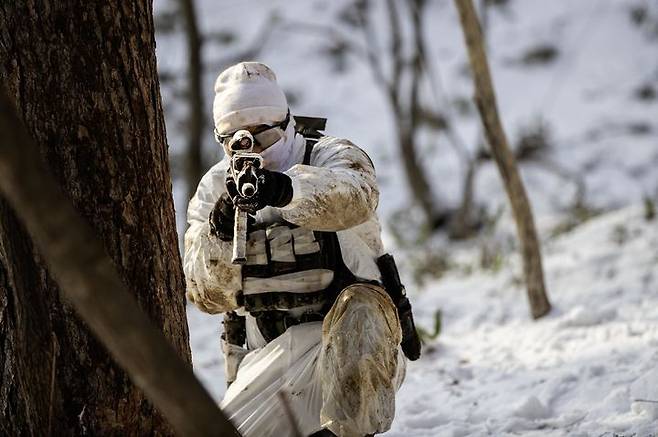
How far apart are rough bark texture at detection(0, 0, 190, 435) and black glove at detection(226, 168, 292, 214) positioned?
0.24m

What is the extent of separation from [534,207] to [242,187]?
33.4 feet

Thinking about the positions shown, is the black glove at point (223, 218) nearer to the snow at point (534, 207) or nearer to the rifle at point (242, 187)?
the rifle at point (242, 187)

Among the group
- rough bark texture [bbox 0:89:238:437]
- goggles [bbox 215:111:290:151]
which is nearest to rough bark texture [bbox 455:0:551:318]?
goggles [bbox 215:111:290:151]

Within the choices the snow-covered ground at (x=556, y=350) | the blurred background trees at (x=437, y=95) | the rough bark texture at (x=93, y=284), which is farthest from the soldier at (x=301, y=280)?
the blurred background trees at (x=437, y=95)

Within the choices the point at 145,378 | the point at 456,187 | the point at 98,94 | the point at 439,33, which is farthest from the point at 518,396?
the point at 439,33

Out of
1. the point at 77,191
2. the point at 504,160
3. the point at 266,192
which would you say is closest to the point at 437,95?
the point at 504,160

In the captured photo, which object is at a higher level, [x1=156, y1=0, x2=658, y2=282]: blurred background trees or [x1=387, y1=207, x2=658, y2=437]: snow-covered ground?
[x1=156, y1=0, x2=658, y2=282]: blurred background trees

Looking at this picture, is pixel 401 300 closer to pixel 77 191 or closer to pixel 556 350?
pixel 77 191

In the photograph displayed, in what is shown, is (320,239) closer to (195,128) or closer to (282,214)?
(282,214)

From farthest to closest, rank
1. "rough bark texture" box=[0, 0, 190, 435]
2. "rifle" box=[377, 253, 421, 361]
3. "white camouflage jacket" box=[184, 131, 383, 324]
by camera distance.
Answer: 1. "rifle" box=[377, 253, 421, 361]
2. "white camouflage jacket" box=[184, 131, 383, 324]
3. "rough bark texture" box=[0, 0, 190, 435]

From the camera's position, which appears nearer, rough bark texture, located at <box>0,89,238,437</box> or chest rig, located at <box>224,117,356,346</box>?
rough bark texture, located at <box>0,89,238,437</box>

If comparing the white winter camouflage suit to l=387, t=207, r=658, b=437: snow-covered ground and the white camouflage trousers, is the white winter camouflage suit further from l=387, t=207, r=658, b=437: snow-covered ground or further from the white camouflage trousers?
l=387, t=207, r=658, b=437: snow-covered ground

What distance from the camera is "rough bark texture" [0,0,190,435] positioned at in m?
2.71

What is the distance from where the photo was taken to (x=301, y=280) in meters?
3.19
